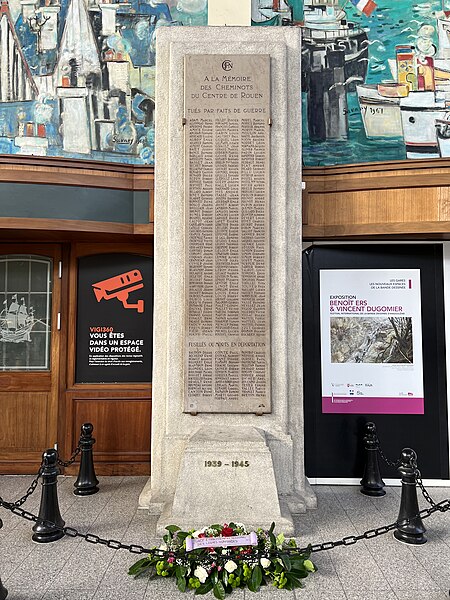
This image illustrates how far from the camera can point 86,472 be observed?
5637mm

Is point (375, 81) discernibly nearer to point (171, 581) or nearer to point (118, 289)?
point (118, 289)

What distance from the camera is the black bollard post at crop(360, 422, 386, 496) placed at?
568 cm

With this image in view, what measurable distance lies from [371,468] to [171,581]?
2851mm

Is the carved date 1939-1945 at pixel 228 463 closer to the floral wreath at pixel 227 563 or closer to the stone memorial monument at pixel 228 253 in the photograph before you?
the stone memorial monument at pixel 228 253

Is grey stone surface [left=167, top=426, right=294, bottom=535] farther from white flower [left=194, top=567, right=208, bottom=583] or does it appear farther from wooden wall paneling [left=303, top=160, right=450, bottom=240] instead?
wooden wall paneling [left=303, top=160, right=450, bottom=240]

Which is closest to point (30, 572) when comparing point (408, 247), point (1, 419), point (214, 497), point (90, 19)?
point (214, 497)

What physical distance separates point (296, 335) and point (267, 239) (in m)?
1.00

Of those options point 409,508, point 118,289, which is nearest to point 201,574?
point 409,508

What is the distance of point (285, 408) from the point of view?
16.8 feet

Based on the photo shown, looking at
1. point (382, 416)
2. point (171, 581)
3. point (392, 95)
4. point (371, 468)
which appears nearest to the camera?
point (171, 581)

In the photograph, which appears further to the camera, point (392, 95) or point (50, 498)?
point (392, 95)

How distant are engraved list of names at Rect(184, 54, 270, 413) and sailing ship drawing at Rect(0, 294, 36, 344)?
2.47 m

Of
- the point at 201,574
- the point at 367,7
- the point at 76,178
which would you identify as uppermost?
the point at 367,7

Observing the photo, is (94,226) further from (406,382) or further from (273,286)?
(406,382)
